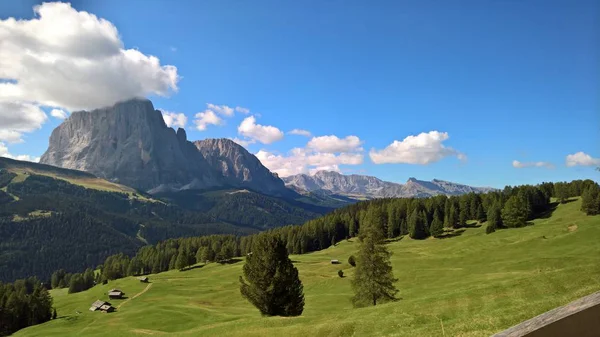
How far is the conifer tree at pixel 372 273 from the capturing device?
5378 centimetres

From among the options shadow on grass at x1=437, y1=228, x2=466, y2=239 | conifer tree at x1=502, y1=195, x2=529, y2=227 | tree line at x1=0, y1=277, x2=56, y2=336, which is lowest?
tree line at x1=0, y1=277, x2=56, y2=336

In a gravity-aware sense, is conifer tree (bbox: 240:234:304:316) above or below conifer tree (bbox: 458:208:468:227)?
below

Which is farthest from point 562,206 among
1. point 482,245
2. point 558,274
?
point 558,274

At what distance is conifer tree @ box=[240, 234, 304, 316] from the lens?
1863 inches

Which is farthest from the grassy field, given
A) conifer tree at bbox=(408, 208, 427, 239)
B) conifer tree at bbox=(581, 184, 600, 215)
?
conifer tree at bbox=(408, 208, 427, 239)

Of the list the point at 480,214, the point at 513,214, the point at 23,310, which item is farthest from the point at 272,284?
the point at 480,214

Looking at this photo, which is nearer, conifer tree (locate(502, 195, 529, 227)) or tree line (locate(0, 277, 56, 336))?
tree line (locate(0, 277, 56, 336))

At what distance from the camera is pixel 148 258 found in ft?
652

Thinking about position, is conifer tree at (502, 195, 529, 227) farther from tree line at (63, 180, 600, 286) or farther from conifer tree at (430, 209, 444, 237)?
conifer tree at (430, 209, 444, 237)

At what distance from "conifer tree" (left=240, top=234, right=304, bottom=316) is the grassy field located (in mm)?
6579

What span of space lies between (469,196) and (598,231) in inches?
3461

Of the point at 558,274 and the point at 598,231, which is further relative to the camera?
the point at 598,231

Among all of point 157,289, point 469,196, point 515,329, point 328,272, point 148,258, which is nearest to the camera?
point 515,329

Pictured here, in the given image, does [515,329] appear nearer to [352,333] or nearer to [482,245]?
[352,333]
